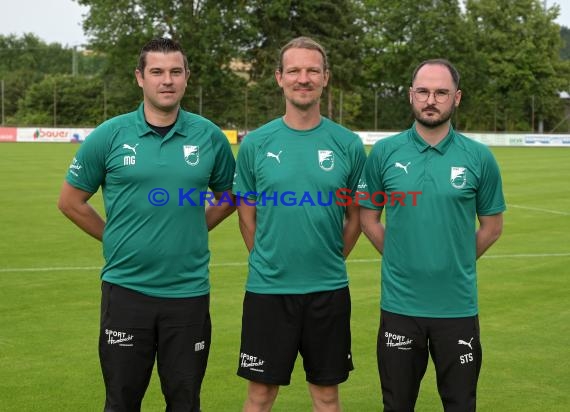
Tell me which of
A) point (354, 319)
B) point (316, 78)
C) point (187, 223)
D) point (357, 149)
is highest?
point (316, 78)

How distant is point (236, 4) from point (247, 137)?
2415 inches

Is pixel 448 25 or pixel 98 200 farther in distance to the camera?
pixel 448 25

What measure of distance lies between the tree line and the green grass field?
44.9 metres

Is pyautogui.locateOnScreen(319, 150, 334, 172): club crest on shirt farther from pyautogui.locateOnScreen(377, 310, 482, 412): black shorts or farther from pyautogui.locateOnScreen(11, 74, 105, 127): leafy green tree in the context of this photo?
pyautogui.locateOnScreen(11, 74, 105, 127): leafy green tree

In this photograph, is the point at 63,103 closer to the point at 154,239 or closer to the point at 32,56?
the point at 32,56

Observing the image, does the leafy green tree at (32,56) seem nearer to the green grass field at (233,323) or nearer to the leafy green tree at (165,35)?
the leafy green tree at (165,35)

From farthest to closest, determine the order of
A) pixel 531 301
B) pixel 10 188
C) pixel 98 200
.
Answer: pixel 10 188 → pixel 98 200 → pixel 531 301

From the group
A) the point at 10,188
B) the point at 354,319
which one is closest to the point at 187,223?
the point at 354,319

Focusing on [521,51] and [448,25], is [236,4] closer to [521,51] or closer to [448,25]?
[448,25]

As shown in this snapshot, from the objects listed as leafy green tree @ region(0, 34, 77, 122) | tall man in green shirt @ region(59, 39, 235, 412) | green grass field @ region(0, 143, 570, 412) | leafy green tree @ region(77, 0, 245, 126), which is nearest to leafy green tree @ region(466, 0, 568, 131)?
leafy green tree @ region(77, 0, 245, 126)

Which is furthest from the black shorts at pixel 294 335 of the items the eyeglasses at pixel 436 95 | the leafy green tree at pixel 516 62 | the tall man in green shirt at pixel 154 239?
the leafy green tree at pixel 516 62

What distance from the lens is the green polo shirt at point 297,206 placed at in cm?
478

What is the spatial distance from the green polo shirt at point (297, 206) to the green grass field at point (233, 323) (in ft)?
5.64

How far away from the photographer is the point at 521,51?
2783 inches
